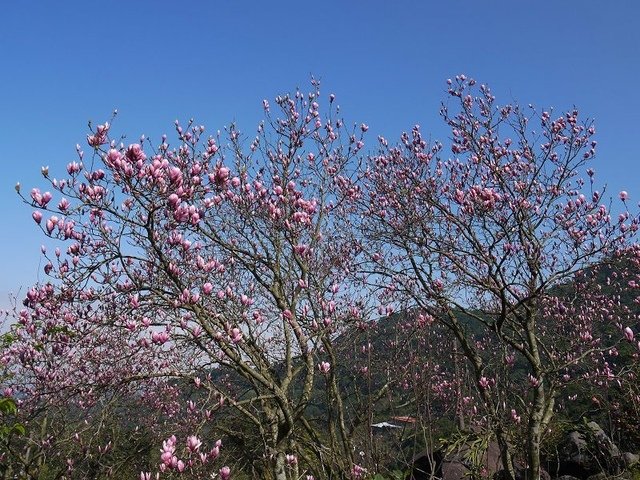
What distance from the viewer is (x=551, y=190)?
30.8 feet

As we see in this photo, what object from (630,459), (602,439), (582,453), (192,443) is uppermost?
(192,443)

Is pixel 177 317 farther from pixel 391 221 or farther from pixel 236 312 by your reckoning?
pixel 391 221

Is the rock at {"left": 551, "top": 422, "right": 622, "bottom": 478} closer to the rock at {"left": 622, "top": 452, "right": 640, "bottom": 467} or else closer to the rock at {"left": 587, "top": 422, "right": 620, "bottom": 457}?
the rock at {"left": 587, "top": 422, "right": 620, "bottom": 457}

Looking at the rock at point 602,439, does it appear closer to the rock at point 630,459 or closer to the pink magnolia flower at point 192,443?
the rock at point 630,459

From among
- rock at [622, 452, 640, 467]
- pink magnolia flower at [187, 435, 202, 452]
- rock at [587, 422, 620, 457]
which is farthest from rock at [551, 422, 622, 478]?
pink magnolia flower at [187, 435, 202, 452]

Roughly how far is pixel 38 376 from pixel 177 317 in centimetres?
593

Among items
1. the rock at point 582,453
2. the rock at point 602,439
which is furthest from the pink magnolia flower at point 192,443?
the rock at point 582,453

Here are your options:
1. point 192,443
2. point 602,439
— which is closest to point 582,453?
point 602,439

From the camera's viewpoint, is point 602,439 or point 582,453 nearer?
point 602,439

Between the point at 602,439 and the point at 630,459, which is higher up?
the point at 602,439

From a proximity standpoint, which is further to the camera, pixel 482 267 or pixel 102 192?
pixel 482 267

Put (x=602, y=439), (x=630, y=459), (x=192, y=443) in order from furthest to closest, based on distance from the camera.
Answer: (x=602, y=439), (x=630, y=459), (x=192, y=443)

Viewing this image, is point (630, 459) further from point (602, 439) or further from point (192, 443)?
point (192, 443)

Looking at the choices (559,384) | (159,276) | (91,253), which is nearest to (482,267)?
(559,384)
